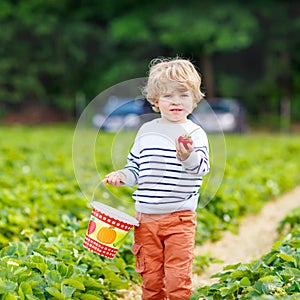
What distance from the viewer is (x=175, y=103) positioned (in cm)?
402

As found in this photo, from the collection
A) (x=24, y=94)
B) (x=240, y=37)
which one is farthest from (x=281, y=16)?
(x=24, y=94)

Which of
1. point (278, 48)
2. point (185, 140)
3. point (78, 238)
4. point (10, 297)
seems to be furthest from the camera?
point (278, 48)

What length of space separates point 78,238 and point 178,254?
51.2 inches

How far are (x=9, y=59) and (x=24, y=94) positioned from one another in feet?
5.07

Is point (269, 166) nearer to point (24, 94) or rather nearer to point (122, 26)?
point (122, 26)

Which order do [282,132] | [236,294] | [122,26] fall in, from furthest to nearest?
[122,26]
[282,132]
[236,294]

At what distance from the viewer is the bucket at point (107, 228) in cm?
401

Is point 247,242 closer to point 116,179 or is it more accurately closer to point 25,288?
point 116,179

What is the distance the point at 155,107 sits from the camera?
4184mm

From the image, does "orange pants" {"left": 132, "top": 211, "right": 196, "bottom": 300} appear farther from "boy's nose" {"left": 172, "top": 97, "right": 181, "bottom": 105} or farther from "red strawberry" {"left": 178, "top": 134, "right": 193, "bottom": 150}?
"boy's nose" {"left": 172, "top": 97, "right": 181, "bottom": 105}

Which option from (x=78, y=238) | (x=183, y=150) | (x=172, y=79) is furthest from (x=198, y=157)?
(x=78, y=238)

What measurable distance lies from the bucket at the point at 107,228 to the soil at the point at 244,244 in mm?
914

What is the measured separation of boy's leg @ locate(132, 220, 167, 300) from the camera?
4.08 metres

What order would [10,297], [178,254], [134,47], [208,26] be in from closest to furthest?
[10,297] < [178,254] < [208,26] < [134,47]
